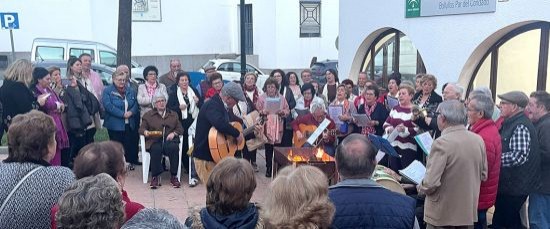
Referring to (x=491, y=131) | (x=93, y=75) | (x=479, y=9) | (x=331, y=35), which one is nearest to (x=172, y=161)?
(x=93, y=75)

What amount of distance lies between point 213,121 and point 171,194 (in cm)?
168

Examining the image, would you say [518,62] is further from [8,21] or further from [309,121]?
[8,21]

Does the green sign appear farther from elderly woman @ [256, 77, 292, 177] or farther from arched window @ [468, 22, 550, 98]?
elderly woman @ [256, 77, 292, 177]

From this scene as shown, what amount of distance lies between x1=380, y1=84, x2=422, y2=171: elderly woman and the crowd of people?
0.05 ft

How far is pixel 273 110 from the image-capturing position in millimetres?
7785

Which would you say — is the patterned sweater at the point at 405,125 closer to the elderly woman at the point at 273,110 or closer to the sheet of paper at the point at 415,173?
the sheet of paper at the point at 415,173

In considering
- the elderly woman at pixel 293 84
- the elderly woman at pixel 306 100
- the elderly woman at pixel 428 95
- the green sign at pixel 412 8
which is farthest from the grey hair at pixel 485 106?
the green sign at pixel 412 8

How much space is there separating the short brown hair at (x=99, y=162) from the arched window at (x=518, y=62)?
6.53 m

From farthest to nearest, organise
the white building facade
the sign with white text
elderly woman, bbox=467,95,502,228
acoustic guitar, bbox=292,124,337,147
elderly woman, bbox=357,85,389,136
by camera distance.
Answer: the white building facade → the sign with white text → acoustic guitar, bbox=292,124,337,147 → elderly woman, bbox=357,85,389,136 → elderly woman, bbox=467,95,502,228

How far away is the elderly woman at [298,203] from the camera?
2521 mm

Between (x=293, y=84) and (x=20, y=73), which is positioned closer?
(x=20, y=73)

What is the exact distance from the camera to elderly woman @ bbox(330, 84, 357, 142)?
25.5 feet

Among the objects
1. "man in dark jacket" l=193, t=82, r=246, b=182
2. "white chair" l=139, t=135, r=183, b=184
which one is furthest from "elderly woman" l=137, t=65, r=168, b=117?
"man in dark jacket" l=193, t=82, r=246, b=182

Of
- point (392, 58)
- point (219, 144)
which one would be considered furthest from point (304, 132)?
point (392, 58)
